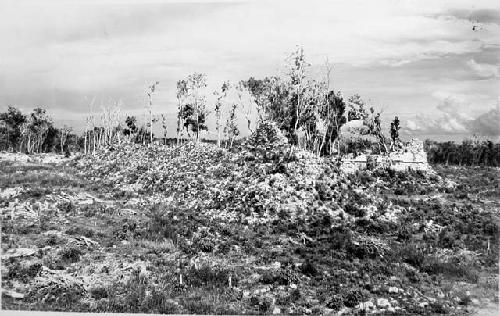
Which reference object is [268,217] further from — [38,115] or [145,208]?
[38,115]

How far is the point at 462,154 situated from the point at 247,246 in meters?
76.6

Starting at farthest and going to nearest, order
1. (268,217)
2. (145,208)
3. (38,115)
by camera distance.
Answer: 1. (38,115)
2. (145,208)
3. (268,217)

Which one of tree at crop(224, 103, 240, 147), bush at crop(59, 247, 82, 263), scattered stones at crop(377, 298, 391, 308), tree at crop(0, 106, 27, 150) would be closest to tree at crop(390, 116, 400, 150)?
tree at crop(224, 103, 240, 147)

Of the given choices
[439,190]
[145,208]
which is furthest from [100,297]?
[439,190]

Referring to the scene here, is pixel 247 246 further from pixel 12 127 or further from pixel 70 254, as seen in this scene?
pixel 12 127

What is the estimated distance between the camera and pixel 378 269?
14289 mm

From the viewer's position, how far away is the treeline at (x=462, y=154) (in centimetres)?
7638

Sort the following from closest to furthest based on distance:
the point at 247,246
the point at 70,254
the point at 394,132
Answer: the point at 70,254
the point at 247,246
the point at 394,132

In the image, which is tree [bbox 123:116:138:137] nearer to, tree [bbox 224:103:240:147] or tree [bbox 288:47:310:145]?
tree [bbox 224:103:240:147]

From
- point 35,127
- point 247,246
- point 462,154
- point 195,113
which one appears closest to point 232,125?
point 195,113

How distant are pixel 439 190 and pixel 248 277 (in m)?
23.1

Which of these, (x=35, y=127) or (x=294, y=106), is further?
(x=35, y=127)

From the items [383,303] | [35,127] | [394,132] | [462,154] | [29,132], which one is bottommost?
[383,303]

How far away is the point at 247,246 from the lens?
16.6 meters
